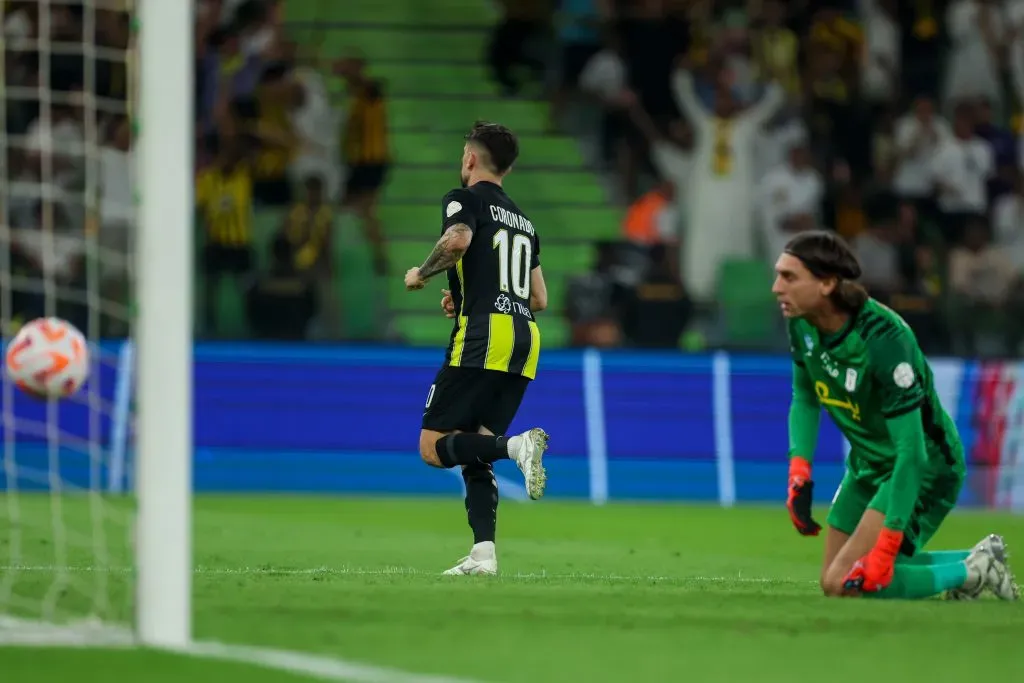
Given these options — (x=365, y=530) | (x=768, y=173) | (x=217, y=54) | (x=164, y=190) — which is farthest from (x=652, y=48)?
(x=164, y=190)

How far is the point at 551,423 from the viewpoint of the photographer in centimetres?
1600

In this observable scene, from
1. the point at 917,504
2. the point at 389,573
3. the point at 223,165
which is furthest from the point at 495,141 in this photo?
the point at 223,165

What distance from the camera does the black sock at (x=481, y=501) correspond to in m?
8.80

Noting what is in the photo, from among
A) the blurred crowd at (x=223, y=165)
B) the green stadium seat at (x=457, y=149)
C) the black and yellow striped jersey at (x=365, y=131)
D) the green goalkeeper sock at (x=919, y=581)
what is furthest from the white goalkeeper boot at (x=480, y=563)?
the green stadium seat at (x=457, y=149)

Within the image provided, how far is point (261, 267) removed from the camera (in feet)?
56.3

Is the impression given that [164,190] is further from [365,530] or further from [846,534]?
[365,530]

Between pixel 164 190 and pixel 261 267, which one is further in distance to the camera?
pixel 261 267

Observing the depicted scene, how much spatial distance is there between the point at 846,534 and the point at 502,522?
5340 millimetres

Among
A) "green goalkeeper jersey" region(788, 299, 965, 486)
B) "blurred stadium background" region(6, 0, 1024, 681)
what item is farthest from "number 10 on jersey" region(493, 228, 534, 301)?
"blurred stadium background" region(6, 0, 1024, 681)

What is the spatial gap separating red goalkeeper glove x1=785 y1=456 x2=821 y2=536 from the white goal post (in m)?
3.03

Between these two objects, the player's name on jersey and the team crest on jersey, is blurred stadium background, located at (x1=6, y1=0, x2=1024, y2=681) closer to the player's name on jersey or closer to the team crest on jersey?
the player's name on jersey

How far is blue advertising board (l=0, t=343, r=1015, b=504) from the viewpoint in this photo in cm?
1595

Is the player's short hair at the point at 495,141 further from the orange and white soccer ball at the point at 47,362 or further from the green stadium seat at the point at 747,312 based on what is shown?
the green stadium seat at the point at 747,312

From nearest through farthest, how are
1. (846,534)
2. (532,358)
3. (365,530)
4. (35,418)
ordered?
(846,534) → (532,358) → (365,530) → (35,418)
